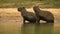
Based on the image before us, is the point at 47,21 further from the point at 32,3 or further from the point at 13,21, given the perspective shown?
the point at 32,3

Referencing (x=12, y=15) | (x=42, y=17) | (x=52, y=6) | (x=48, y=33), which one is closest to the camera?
(x=48, y=33)

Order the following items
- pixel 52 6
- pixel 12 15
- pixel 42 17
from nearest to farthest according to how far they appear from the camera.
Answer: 1. pixel 42 17
2. pixel 12 15
3. pixel 52 6

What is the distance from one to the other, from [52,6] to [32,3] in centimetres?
147

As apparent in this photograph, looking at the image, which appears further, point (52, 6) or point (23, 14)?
point (52, 6)

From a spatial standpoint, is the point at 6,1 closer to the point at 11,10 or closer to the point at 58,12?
the point at 11,10

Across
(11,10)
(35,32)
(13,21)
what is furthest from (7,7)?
(35,32)

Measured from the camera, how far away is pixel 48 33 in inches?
611

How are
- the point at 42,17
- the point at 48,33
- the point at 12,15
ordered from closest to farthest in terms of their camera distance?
the point at 48,33 → the point at 42,17 → the point at 12,15

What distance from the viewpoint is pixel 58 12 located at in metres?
23.5

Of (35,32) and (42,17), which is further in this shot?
(42,17)

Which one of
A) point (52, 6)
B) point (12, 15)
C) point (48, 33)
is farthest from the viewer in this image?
point (52, 6)

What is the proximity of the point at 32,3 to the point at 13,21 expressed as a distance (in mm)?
3888

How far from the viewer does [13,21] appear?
72.1ft

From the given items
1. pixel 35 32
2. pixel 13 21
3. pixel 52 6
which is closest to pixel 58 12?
pixel 52 6
